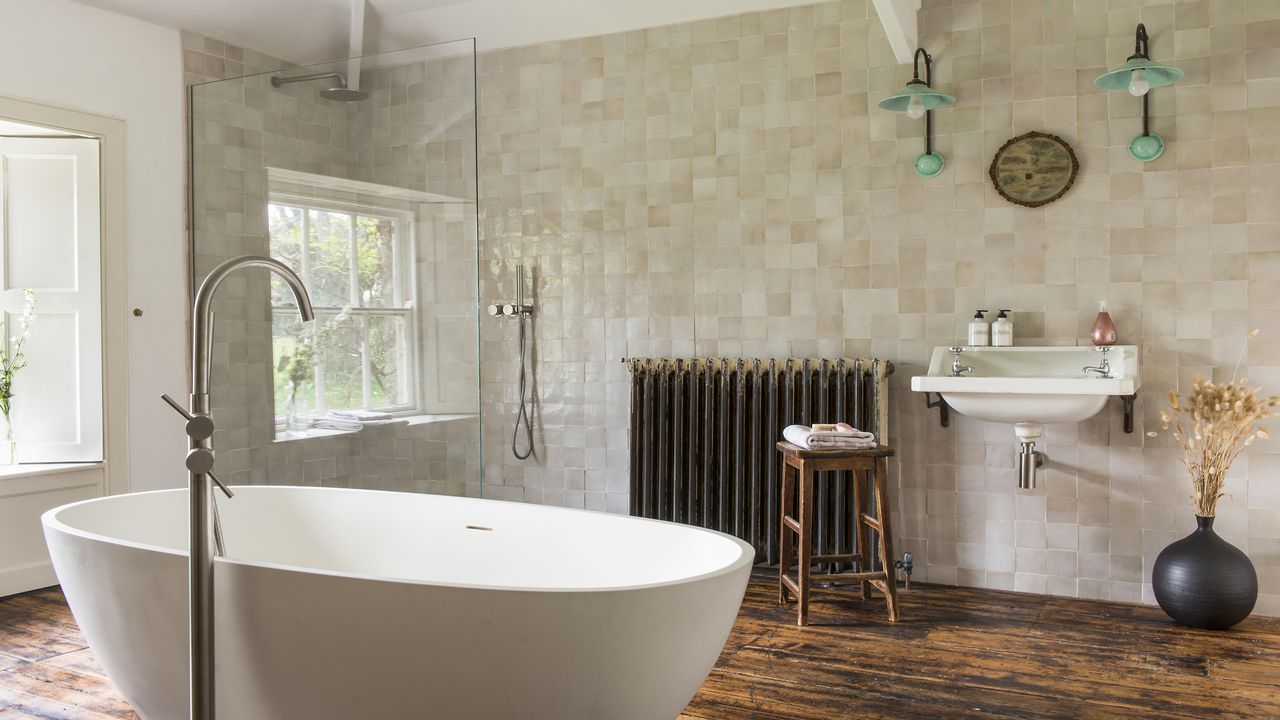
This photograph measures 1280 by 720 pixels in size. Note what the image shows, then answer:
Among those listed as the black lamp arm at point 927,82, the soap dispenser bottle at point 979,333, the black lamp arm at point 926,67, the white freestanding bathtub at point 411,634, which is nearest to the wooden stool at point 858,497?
the soap dispenser bottle at point 979,333

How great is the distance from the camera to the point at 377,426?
3441 millimetres

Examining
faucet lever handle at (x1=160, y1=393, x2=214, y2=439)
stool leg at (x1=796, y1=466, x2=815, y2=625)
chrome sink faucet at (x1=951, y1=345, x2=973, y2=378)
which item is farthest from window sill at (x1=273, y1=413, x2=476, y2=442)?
chrome sink faucet at (x1=951, y1=345, x2=973, y2=378)

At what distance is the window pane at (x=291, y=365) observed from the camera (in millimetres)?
3541

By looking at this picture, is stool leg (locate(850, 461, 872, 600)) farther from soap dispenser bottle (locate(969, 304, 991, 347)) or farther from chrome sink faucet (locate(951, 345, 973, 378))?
soap dispenser bottle (locate(969, 304, 991, 347))

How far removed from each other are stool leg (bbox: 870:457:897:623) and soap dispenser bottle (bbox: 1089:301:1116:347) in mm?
946

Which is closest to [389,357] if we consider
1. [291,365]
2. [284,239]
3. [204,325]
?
[291,365]

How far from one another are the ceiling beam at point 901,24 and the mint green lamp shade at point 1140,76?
2.36 feet

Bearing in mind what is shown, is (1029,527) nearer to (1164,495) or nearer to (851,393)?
(1164,495)

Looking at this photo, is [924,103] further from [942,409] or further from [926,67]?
[942,409]

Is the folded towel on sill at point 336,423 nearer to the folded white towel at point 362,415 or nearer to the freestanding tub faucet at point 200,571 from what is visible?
the folded white towel at point 362,415

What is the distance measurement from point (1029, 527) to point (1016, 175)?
1404 millimetres

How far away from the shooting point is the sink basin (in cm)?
312

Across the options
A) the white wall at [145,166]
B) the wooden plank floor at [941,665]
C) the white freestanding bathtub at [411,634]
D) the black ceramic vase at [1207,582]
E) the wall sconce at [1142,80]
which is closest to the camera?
the white freestanding bathtub at [411,634]

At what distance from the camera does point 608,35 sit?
432 centimetres
